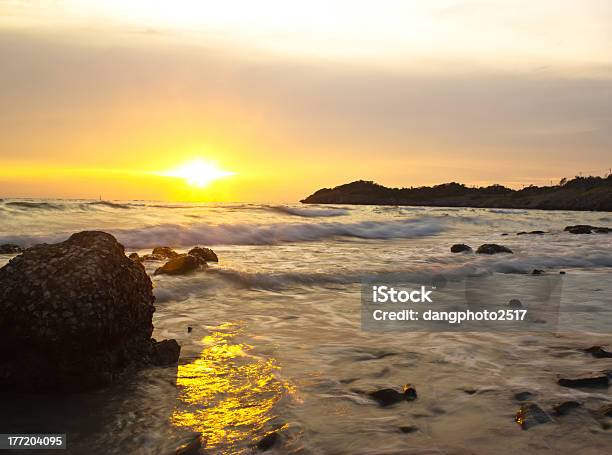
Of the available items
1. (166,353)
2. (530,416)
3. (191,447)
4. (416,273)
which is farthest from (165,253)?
(530,416)

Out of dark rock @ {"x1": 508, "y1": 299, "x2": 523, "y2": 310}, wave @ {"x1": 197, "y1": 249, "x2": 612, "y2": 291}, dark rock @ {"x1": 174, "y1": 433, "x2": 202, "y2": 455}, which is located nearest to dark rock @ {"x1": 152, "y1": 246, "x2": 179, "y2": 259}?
wave @ {"x1": 197, "y1": 249, "x2": 612, "y2": 291}

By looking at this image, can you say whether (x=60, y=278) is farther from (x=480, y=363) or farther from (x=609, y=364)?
(x=609, y=364)

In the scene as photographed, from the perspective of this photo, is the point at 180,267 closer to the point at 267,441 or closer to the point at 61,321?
the point at 61,321

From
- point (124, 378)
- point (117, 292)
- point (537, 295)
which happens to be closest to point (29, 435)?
point (124, 378)

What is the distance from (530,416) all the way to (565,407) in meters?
0.33

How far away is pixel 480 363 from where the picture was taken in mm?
4996

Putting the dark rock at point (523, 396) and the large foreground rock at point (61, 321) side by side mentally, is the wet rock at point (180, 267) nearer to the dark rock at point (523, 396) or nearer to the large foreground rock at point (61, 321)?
the large foreground rock at point (61, 321)

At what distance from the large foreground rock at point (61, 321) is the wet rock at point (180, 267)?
17.7 ft

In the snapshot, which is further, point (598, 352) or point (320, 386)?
point (598, 352)

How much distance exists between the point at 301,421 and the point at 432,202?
393 feet

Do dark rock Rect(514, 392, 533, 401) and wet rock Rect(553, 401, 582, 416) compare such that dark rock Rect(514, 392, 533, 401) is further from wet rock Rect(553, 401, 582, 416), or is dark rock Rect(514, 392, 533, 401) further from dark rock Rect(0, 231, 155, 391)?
dark rock Rect(0, 231, 155, 391)

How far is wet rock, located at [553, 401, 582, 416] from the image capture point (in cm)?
369

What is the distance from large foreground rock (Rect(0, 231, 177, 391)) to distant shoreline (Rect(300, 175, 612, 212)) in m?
91.2

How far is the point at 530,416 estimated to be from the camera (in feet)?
11.8
